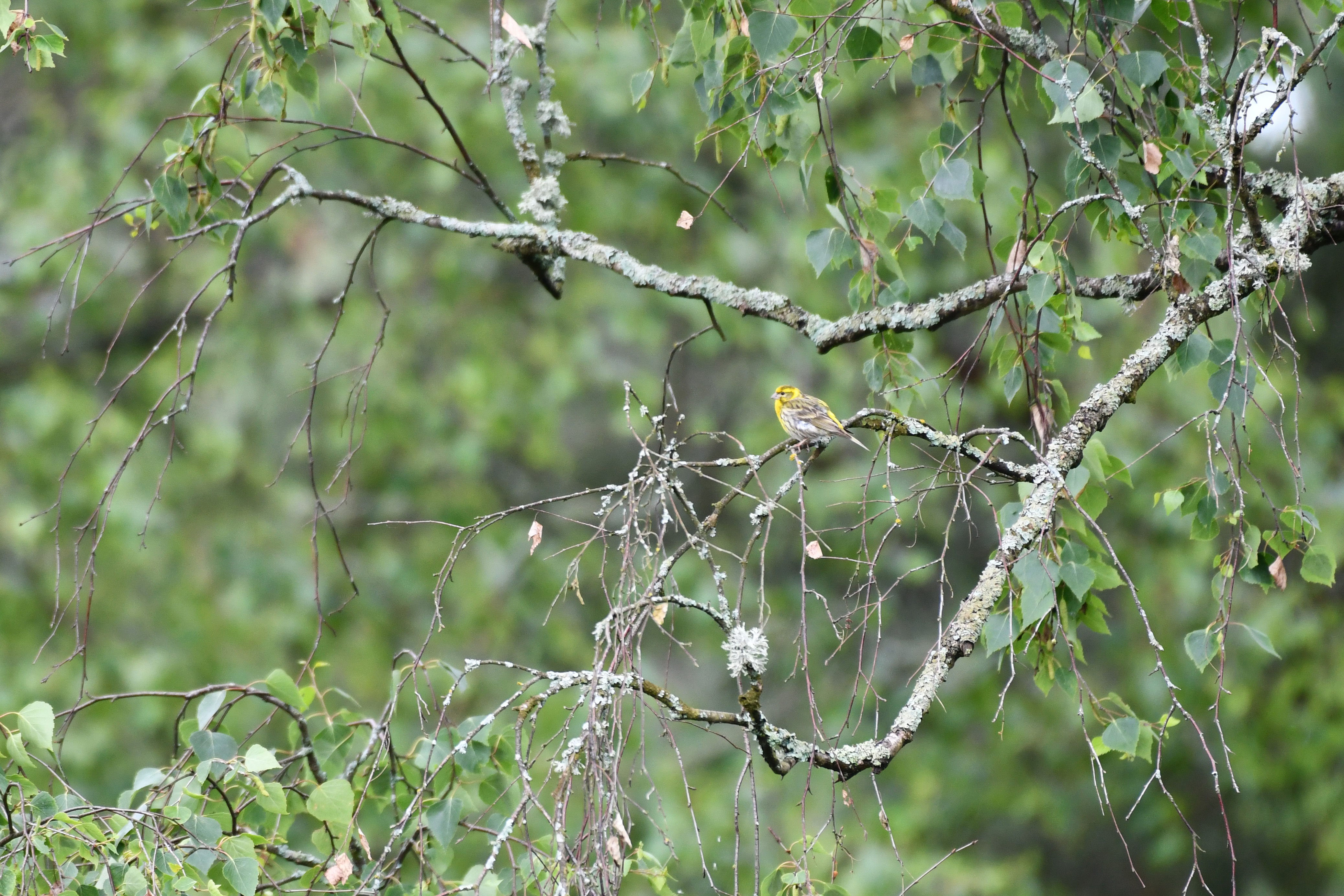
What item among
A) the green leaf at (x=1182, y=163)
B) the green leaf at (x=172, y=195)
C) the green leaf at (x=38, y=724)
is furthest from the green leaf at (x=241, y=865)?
the green leaf at (x=1182, y=163)

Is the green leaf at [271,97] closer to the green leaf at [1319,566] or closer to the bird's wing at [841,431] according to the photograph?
the bird's wing at [841,431]

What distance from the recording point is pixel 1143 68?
2.09m

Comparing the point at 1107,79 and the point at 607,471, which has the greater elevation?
the point at 607,471

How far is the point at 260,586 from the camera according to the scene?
21.3 feet

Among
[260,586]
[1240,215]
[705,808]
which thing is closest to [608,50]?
[260,586]

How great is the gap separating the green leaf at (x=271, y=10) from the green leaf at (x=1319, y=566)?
200 centimetres

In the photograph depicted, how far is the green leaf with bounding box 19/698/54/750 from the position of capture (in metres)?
1.90

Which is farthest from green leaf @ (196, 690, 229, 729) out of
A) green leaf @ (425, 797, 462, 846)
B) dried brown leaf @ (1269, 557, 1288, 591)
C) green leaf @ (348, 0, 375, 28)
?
dried brown leaf @ (1269, 557, 1288, 591)

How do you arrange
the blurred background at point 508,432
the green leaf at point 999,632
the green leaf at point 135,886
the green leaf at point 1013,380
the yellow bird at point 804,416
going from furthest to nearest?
the blurred background at point 508,432 → the yellow bird at point 804,416 → the green leaf at point 1013,380 → the green leaf at point 999,632 → the green leaf at point 135,886

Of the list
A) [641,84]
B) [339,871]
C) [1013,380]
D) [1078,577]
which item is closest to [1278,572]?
[1078,577]

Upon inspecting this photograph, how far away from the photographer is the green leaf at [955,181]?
210 centimetres

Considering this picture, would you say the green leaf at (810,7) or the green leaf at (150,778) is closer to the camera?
the green leaf at (810,7)

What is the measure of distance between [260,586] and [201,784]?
15.0 feet

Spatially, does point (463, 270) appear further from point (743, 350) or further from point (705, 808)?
point (705, 808)
